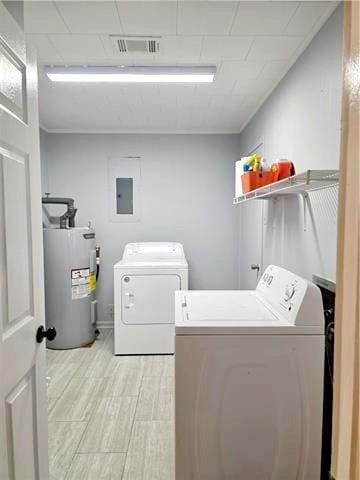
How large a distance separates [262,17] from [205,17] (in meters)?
0.31

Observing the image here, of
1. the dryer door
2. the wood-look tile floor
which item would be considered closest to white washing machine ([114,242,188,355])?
the dryer door

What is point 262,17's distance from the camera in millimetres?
1669

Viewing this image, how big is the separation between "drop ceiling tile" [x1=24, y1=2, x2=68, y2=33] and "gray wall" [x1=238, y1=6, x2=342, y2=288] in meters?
1.44

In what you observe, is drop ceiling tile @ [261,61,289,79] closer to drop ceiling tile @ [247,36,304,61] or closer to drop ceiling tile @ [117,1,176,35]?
drop ceiling tile @ [247,36,304,61]

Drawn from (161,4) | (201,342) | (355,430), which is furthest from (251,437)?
(161,4)

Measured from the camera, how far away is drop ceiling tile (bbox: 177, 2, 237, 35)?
1585 millimetres

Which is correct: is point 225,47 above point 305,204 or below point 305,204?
above

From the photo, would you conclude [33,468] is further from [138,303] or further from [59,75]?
[59,75]

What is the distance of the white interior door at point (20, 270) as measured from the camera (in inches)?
39.6

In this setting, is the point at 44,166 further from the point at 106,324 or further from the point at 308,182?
the point at 308,182

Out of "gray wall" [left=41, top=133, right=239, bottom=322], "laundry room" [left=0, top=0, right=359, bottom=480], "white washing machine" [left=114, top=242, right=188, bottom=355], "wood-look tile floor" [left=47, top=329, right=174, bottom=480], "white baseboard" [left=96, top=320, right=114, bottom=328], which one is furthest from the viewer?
"white baseboard" [left=96, top=320, right=114, bottom=328]

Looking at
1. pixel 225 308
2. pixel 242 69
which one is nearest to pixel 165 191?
pixel 242 69

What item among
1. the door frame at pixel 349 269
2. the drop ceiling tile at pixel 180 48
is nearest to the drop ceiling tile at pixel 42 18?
the drop ceiling tile at pixel 180 48

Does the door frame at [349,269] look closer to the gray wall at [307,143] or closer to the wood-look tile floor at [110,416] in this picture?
the gray wall at [307,143]
